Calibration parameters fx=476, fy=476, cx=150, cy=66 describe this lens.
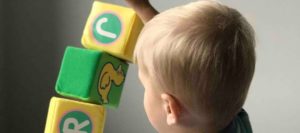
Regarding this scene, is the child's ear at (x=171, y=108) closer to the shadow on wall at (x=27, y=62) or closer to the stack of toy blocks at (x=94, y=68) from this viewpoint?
the stack of toy blocks at (x=94, y=68)

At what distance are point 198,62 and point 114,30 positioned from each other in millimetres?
299

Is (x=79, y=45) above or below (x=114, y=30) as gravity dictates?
below

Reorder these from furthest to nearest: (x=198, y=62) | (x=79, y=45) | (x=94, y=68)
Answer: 1. (x=79, y=45)
2. (x=94, y=68)
3. (x=198, y=62)

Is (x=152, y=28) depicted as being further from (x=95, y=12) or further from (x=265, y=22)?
(x=265, y=22)

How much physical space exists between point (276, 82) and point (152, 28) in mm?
716

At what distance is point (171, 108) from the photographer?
76 cm

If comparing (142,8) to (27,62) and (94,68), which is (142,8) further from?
(27,62)

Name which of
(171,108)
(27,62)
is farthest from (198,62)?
(27,62)

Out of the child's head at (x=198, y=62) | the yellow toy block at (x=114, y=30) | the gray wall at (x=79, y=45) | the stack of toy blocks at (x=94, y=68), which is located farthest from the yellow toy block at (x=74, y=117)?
the gray wall at (x=79, y=45)

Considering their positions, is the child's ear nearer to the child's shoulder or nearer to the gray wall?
the child's shoulder

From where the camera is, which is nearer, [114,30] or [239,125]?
[239,125]

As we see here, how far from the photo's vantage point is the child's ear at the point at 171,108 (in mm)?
757

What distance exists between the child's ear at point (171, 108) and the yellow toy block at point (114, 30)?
0.73 feet

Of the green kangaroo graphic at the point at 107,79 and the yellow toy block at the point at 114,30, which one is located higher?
the yellow toy block at the point at 114,30
